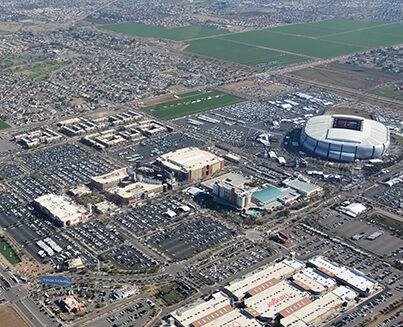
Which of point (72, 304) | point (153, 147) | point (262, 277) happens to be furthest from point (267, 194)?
point (72, 304)

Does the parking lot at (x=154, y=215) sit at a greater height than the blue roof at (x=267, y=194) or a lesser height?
lesser

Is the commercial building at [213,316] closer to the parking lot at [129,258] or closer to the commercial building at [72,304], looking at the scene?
the parking lot at [129,258]

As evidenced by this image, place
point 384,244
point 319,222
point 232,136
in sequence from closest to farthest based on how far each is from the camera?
point 384,244 < point 319,222 < point 232,136

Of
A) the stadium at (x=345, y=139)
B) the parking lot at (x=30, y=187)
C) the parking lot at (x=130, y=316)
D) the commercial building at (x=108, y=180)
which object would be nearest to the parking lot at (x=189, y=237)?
the parking lot at (x=130, y=316)

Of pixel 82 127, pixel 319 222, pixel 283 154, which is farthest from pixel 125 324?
pixel 82 127

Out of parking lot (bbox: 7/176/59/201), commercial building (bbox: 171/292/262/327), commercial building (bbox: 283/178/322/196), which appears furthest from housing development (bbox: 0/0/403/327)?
parking lot (bbox: 7/176/59/201)

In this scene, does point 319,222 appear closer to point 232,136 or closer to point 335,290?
point 335,290

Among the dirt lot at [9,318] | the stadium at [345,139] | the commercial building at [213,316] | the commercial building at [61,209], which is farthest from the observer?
the stadium at [345,139]
